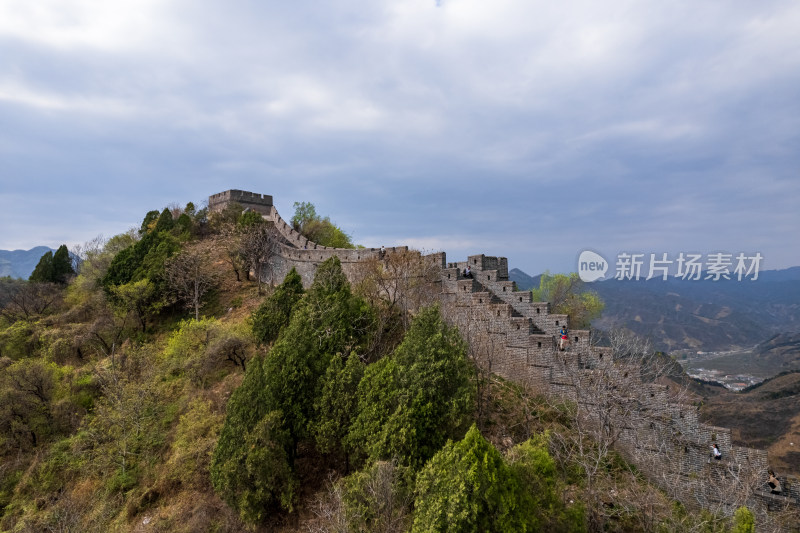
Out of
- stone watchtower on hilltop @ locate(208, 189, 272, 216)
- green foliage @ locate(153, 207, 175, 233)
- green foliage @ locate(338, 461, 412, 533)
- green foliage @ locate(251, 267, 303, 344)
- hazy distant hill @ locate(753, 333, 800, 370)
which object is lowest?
hazy distant hill @ locate(753, 333, 800, 370)

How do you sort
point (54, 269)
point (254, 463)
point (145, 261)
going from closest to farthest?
point (254, 463)
point (145, 261)
point (54, 269)

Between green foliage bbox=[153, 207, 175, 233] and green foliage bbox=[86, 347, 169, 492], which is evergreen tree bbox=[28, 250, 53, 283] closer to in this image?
green foliage bbox=[153, 207, 175, 233]

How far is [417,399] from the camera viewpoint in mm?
12891

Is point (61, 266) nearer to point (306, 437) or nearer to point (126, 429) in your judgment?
point (126, 429)

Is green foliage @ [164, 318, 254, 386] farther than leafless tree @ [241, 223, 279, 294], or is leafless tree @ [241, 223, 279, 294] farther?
leafless tree @ [241, 223, 279, 294]

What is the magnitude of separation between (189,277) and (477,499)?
2559 cm

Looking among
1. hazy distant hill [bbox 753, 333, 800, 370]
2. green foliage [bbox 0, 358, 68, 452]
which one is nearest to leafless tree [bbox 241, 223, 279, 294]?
green foliage [bbox 0, 358, 68, 452]

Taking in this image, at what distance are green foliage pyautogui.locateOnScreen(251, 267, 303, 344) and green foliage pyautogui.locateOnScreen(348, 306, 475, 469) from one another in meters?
7.41

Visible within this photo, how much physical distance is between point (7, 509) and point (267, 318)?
12.5 meters

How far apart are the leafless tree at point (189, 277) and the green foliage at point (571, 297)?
2134 cm

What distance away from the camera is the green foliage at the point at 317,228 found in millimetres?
37953

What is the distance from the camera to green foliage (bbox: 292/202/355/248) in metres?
38.0

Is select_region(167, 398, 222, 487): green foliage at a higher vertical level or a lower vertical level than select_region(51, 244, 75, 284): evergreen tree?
lower

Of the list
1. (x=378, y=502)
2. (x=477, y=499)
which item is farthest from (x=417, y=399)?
(x=477, y=499)
